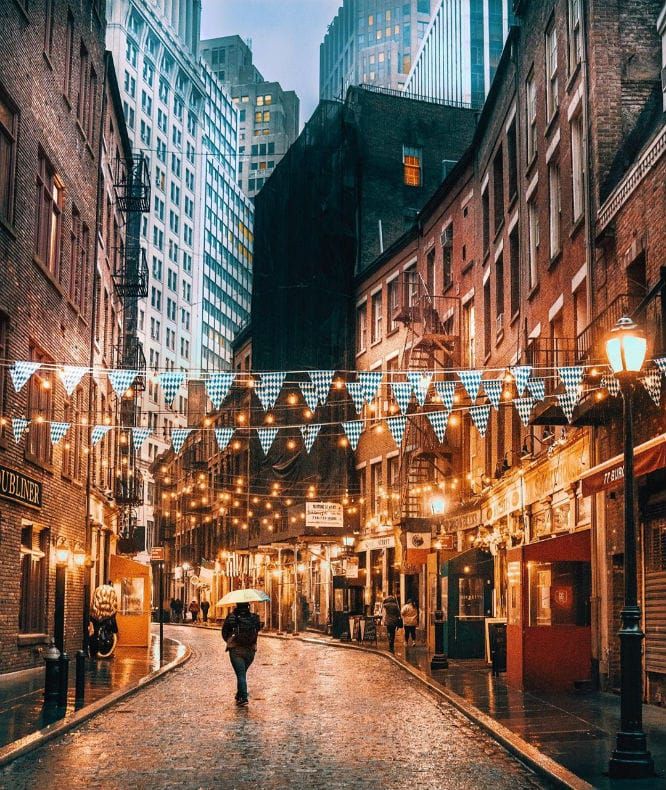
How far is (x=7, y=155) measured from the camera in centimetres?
2167

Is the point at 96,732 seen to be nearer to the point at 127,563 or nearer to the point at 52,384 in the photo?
the point at 52,384

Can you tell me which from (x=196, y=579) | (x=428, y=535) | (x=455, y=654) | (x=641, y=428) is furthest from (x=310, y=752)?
(x=196, y=579)

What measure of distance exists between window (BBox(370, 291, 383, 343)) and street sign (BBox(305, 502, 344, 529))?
27.1ft

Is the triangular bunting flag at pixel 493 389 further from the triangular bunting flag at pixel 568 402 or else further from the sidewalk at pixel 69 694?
the sidewalk at pixel 69 694

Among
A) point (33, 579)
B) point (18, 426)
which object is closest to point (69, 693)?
point (18, 426)

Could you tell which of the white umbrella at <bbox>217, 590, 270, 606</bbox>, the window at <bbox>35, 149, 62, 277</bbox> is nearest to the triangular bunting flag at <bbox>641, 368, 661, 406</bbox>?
the white umbrella at <bbox>217, 590, 270, 606</bbox>

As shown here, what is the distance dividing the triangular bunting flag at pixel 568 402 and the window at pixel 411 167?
37.7 m

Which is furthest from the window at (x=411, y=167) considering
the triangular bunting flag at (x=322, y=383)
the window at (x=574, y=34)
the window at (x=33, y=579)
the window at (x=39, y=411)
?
the triangular bunting flag at (x=322, y=383)

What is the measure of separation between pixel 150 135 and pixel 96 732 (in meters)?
117

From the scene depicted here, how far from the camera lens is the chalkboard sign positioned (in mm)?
23125

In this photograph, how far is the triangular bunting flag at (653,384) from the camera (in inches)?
626

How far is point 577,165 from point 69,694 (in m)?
13.9

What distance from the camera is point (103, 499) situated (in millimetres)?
36812

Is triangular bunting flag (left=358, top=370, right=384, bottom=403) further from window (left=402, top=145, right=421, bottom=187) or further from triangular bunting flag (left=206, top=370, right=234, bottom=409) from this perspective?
window (left=402, top=145, right=421, bottom=187)
